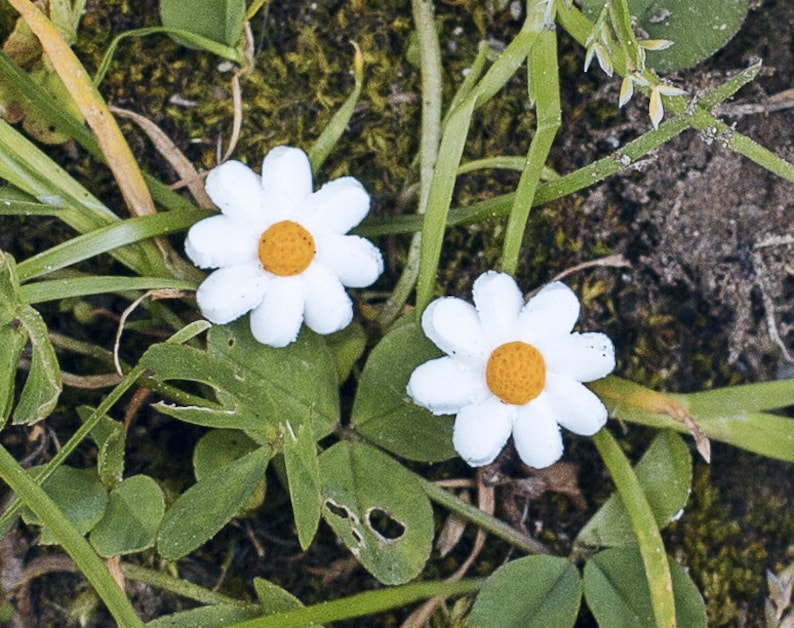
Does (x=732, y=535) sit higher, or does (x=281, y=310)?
(x=281, y=310)

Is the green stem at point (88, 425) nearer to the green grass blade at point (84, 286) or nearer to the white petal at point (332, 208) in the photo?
the green grass blade at point (84, 286)

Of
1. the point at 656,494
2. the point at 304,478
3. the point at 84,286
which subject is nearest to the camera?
the point at 304,478

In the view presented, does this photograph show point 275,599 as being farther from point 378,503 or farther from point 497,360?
point 497,360

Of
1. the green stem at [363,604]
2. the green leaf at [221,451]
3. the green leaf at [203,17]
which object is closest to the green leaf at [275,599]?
the green stem at [363,604]

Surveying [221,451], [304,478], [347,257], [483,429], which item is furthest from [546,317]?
[221,451]

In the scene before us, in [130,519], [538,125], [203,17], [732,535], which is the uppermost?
[203,17]

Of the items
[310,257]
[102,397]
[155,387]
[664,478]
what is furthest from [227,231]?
[664,478]

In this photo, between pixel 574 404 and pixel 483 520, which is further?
pixel 483 520
